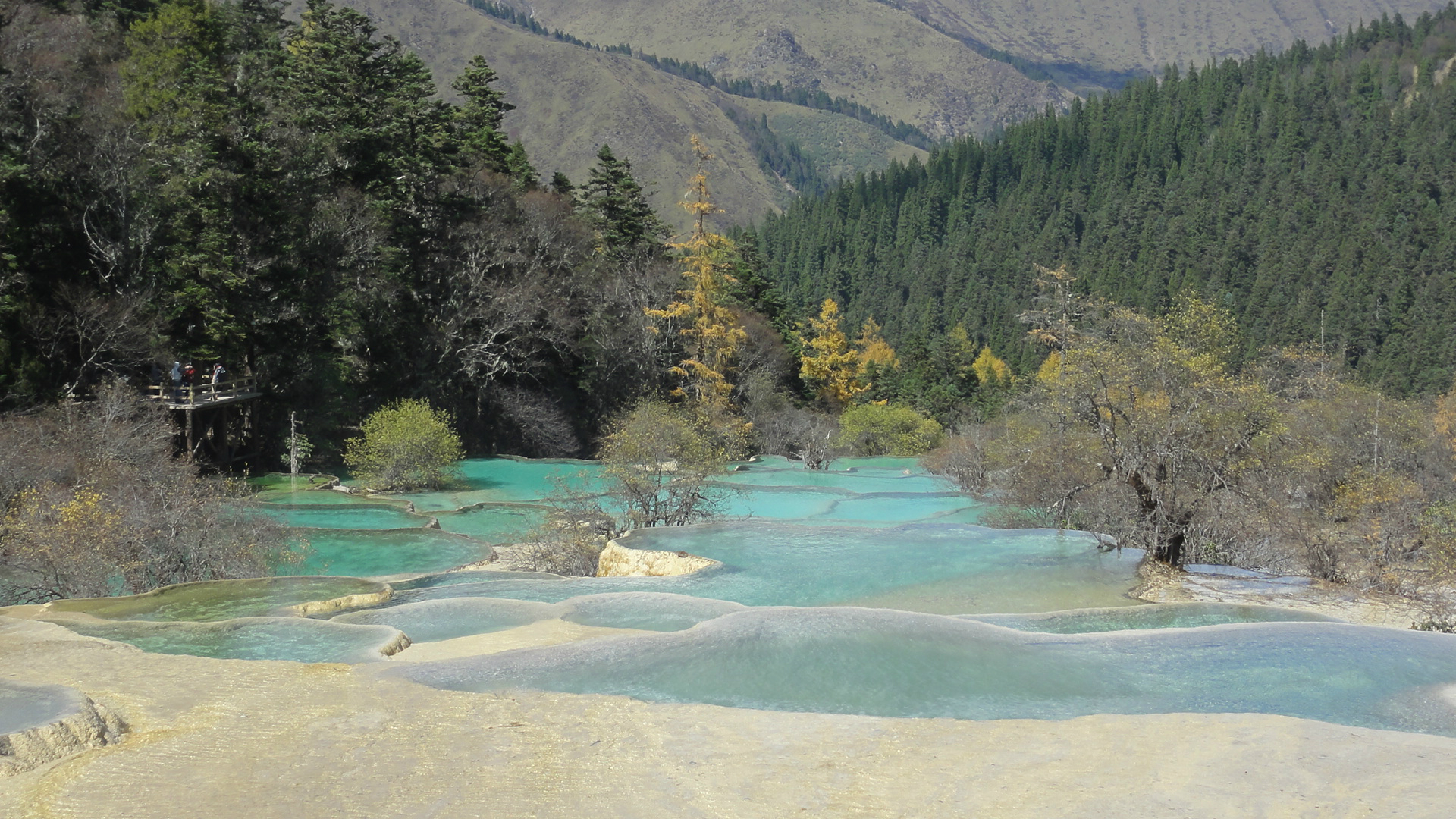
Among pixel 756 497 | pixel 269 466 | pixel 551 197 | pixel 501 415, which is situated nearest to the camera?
pixel 756 497

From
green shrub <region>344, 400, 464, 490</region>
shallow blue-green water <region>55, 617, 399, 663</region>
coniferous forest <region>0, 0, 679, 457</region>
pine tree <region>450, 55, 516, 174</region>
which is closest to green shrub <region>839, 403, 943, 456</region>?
coniferous forest <region>0, 0, 679, 457</region>

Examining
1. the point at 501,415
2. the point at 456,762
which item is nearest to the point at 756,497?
the point at 501,415

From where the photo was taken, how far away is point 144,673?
9.80 meters

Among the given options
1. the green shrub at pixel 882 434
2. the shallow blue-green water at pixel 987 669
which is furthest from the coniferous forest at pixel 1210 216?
the shallow blue-green water at pixel 987 669

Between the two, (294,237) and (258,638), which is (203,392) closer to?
(294,237)

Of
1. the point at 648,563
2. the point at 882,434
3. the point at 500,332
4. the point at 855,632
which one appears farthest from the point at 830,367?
the point at 855,632

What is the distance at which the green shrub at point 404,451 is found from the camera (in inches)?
1085

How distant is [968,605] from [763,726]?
6.90 metres

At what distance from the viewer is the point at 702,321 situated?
41531mm

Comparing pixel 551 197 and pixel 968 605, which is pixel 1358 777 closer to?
pixel 968 605

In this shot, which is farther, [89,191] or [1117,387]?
[89,191]

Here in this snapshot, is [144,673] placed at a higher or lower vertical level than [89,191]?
lower

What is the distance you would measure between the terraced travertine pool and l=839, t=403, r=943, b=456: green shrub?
87.8 ft

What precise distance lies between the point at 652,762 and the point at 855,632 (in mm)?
4079
